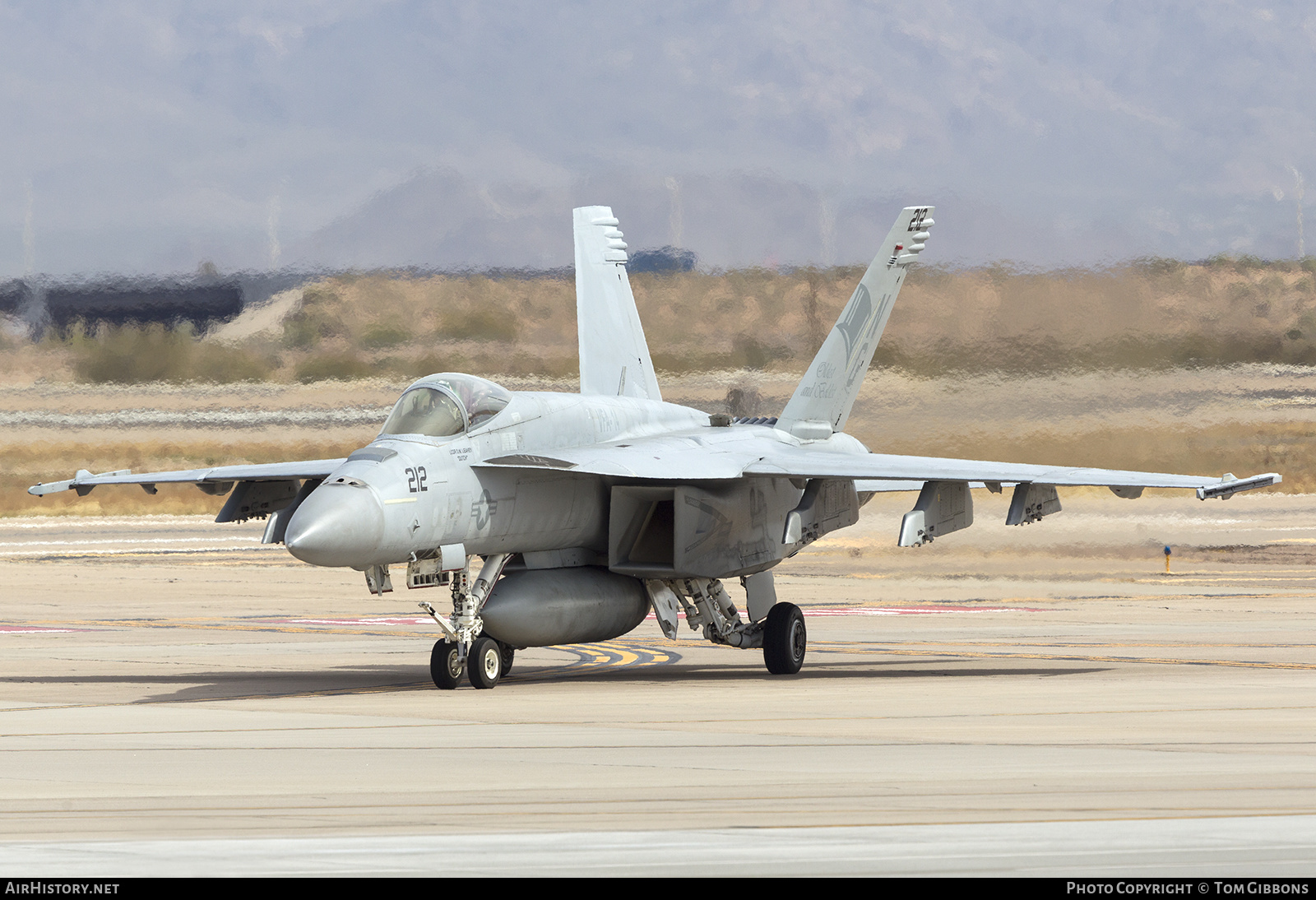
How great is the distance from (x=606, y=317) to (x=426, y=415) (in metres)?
6.48

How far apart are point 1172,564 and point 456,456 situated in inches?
993

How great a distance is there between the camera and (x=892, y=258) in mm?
20719

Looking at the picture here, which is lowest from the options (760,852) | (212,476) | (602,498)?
(760,852)

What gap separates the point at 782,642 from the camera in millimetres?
17734

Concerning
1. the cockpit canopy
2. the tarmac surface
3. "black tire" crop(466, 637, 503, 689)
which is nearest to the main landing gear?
the tarmac surface

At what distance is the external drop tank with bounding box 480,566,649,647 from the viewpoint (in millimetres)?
16156

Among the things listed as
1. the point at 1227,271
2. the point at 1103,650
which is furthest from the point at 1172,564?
the point at 1103,650

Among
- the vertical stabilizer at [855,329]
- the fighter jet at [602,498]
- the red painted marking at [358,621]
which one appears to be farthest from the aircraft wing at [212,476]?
the red painted marking at [358,621]

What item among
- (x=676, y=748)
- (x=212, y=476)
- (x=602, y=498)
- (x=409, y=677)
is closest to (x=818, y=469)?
(x=602, y=498)

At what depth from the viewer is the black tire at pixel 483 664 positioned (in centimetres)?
1597

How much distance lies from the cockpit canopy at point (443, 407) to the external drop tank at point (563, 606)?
1.78 m

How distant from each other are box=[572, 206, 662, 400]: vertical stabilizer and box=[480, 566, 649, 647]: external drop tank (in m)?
4.16

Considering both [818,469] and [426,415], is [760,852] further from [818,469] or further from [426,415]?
[818,469]

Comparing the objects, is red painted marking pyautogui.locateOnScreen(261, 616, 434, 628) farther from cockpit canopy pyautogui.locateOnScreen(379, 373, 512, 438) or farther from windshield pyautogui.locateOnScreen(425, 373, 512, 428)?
cockpit canopy pyautogui.locateOnScreen(379, 373, 512, 438)
